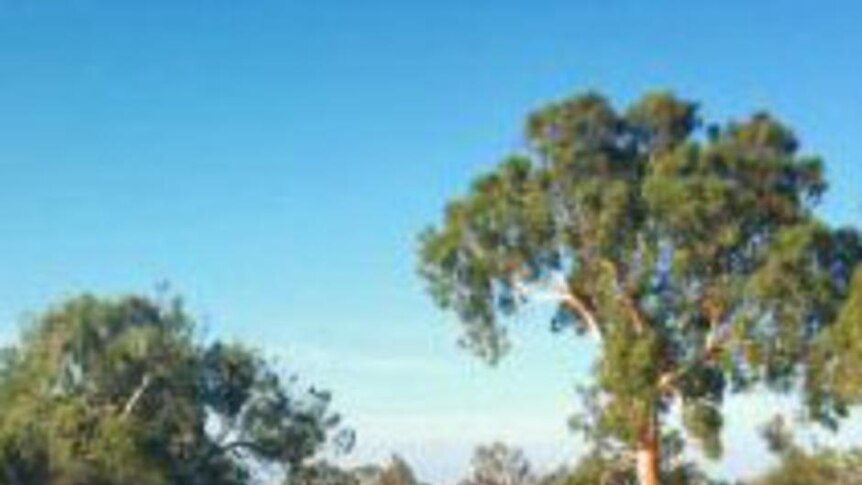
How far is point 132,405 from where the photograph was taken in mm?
75938

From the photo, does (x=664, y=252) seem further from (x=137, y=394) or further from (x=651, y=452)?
(x=137, y=394)

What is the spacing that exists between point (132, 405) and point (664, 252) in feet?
83.4

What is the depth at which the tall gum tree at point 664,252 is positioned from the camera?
186ft

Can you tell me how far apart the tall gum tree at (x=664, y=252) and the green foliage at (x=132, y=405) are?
18927 mm

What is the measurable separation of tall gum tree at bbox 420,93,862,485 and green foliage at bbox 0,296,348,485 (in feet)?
62.1

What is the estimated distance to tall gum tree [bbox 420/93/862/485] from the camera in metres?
56.7

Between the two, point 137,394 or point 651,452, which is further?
point 137,394

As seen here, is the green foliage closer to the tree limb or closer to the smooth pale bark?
the tree limb

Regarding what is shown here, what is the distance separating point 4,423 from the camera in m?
75.0

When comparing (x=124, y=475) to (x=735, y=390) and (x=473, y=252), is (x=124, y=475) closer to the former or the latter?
(x=473, y=252)

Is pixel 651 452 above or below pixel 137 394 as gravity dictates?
below

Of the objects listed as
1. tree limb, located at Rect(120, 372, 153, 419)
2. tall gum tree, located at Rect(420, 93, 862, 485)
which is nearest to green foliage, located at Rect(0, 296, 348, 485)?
tree limb, located at Rect(120, 372, 153, 419)

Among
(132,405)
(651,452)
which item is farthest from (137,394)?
(651,452)

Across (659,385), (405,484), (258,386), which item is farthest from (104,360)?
(405,484)
